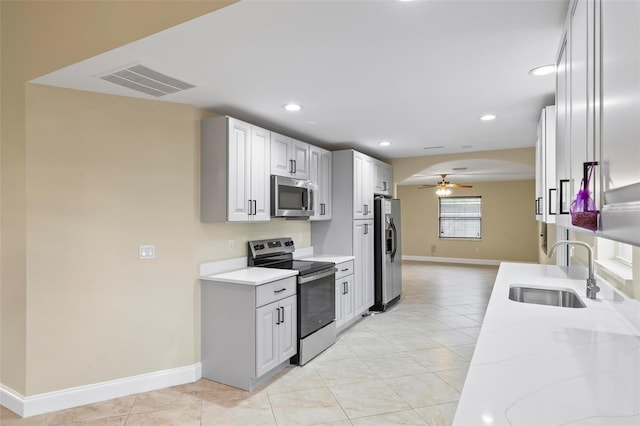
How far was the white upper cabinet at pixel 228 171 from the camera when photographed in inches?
126

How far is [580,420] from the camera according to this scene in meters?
0.91

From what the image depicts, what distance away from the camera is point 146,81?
104 inches

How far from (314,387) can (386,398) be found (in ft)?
1.92

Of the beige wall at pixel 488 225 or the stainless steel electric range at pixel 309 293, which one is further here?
the beige wall at pixel 488 225

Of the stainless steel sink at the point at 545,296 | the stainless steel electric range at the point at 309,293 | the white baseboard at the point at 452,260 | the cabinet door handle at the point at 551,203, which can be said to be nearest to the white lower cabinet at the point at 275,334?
the stainless steel electric range at the point at 309,293

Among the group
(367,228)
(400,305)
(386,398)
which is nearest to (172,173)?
(386,398)

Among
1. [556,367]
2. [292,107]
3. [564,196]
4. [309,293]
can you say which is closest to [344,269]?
[309,293]

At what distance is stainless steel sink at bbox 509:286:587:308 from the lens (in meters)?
2.38

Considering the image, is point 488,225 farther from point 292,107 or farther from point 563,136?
point 563,136

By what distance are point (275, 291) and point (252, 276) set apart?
236mm

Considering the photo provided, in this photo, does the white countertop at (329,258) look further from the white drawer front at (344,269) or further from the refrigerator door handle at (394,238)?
the refrigerator door handle at (394,238)

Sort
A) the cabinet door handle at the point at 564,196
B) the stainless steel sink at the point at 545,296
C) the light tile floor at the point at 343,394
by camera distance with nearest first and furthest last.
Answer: the cabinet door handle at the point at 564,196
the stainless steel sink at the point at 545,296
the light tile floor at the point at 343,394

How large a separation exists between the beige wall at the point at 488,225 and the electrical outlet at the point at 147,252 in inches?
369

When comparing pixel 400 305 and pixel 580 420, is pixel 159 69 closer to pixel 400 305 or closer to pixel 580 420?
pixel 580 420
